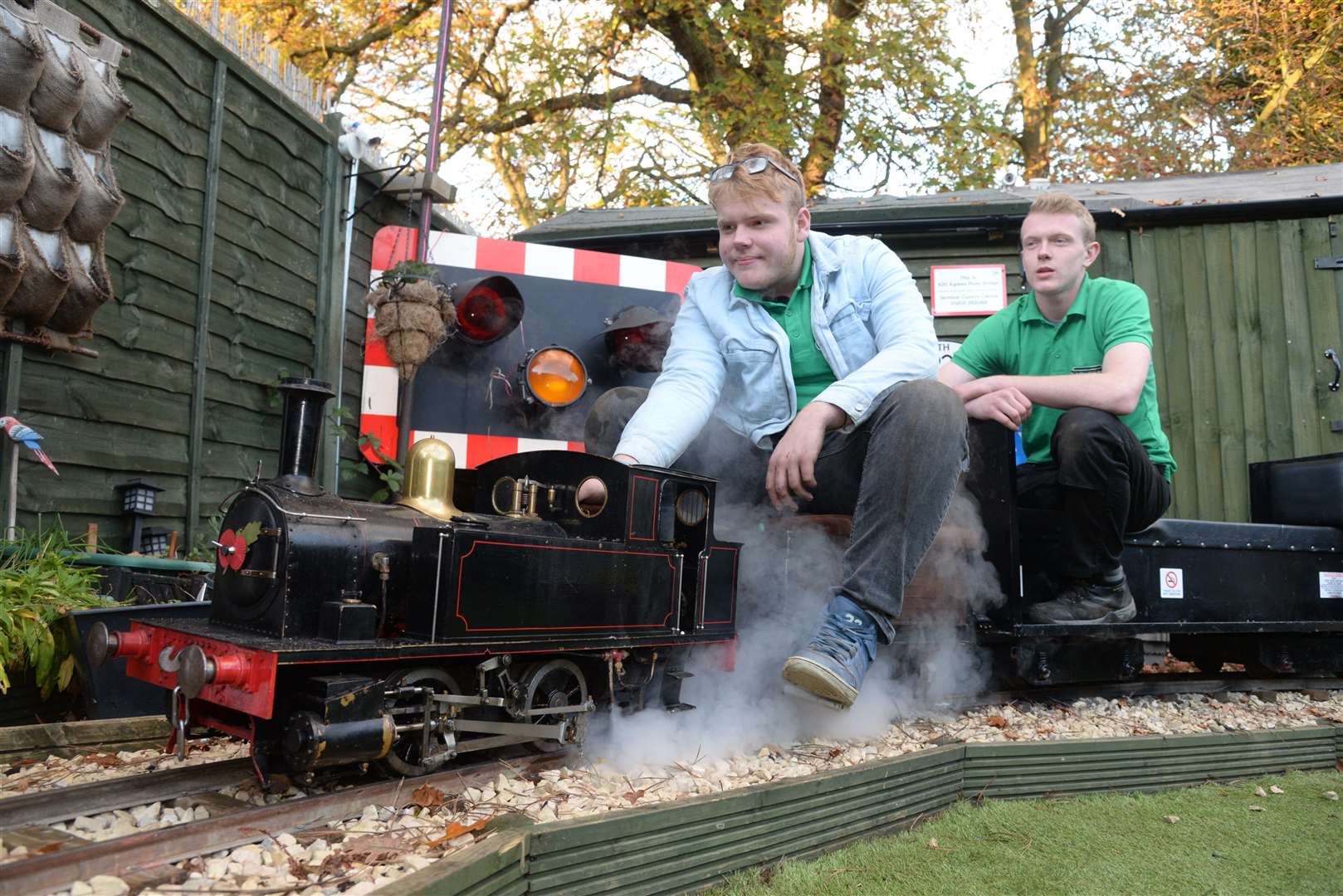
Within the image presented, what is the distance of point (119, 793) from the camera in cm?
214

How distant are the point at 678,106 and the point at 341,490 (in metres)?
9.72

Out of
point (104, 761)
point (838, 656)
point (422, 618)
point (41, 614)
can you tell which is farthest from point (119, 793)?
point (838, 656)

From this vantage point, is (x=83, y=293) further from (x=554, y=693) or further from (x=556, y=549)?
(x=554, y=693)

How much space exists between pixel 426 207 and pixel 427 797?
178 inches

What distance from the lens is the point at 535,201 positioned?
14.3m

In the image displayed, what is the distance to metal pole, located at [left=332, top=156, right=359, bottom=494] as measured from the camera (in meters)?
5.58

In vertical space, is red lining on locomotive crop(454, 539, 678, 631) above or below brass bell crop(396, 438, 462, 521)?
below

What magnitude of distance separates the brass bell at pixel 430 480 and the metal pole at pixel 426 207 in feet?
7.34

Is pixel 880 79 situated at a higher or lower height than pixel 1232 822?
higher

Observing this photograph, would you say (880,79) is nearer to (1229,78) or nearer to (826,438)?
(1229,78)

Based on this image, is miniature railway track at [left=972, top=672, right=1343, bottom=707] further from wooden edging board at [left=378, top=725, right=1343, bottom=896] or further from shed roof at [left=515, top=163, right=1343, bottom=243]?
shed roof at [left=515, top=163, right=1343, bottom=243]

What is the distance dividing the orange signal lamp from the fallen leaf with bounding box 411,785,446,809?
11.6 ft

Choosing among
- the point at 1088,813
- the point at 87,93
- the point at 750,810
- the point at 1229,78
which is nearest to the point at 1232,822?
the point at 1088,813

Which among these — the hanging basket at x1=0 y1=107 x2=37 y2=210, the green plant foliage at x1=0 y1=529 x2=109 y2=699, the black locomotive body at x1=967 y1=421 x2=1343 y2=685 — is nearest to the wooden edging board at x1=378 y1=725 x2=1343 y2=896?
the black locomotive body at x1=967 y1=421 x2=1343 y2=685
